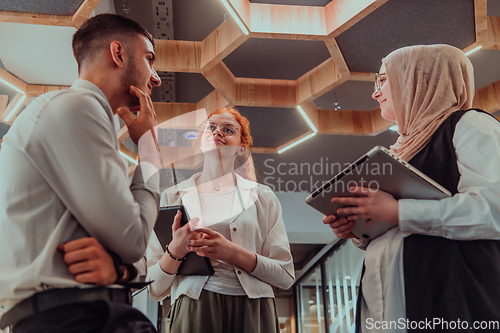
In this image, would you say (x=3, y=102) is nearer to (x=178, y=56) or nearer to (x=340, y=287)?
(x=178, y=56)

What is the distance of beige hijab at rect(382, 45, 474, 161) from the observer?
1.33 meters

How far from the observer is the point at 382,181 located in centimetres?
115

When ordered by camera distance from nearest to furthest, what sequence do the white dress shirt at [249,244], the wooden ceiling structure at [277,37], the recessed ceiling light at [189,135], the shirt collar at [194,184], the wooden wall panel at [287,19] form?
the white dress shirt at [249,244]
the shirt collar at [194,184]
the recessed ceiling light at [189,135]
the wooden ceiling structure at [277,37]
the wooden wall panel at [287,19]

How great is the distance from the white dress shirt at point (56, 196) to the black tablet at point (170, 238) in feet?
1.99

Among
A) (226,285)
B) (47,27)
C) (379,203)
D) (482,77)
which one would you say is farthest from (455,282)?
(482,77)

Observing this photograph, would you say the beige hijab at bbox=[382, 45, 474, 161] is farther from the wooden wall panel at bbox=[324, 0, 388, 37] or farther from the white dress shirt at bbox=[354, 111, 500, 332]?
the wooden wall panel at bbox=[324, 0, 388, 37]

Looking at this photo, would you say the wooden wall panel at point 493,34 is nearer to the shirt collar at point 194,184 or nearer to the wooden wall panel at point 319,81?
the wooden wall panel at point 319,81

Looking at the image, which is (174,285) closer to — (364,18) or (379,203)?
(379,203)

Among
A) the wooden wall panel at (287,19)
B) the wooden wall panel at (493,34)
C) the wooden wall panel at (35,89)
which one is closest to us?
the wooden wall panel at (287,19)

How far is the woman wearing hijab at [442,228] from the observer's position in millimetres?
1054

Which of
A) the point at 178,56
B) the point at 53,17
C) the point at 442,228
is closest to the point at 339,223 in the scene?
the point at 442,228

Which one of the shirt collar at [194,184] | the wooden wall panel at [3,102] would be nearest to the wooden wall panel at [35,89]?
the wooden wall panel at [3,102]

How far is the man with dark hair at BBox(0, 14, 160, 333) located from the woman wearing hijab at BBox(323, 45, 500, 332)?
26.9 inches

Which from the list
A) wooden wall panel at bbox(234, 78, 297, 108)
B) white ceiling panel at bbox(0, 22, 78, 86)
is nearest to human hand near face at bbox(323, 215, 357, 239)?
white ceiling panel at bbox(0, 22, 78, 86)
